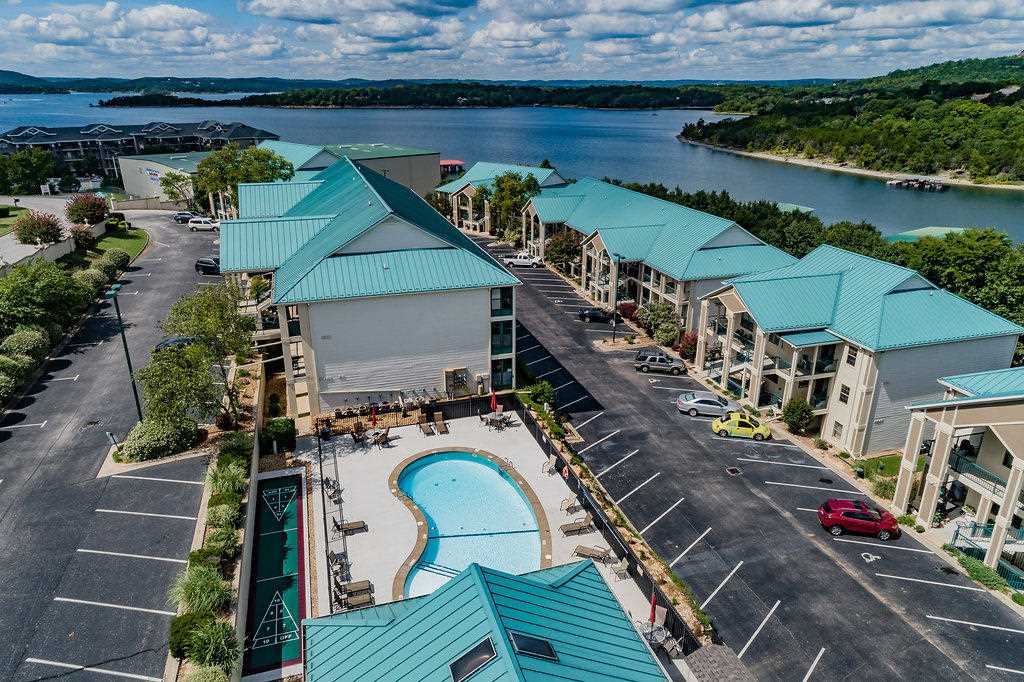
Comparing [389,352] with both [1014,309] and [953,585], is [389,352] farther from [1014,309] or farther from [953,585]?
[1014,309]

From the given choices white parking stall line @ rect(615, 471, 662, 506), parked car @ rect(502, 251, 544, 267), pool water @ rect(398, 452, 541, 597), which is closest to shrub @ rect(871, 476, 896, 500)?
white parking stall line @ rect(615, 471, 662, 506)

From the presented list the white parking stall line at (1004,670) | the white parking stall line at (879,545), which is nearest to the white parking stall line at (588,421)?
the white parking stall line at (879,545)

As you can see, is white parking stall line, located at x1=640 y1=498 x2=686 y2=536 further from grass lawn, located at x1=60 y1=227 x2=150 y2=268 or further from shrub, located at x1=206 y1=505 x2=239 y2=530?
grass lawn, located at x1=60 y1=227 x2=150 y2=268

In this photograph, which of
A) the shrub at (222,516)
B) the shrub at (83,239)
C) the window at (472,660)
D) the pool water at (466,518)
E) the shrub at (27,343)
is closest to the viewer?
the window at (472,660)

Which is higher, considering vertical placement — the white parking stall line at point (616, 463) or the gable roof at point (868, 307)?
the gable roof at point (868, 307)

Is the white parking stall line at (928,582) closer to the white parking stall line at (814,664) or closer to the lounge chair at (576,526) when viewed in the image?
the white parking stall line at (814,664)

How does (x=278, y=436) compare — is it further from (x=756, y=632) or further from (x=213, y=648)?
(x=756, y=632)

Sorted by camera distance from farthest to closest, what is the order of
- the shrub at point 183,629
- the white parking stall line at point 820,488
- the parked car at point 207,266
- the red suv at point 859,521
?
the parked car at point 207,266, the white parking stall line at point 820,488, the red suv at point 859,521, the shrub at point 183,629
